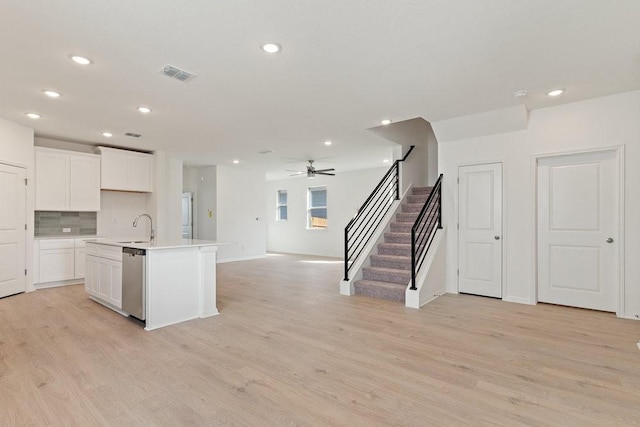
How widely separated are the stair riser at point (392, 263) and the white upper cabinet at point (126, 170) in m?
5.05

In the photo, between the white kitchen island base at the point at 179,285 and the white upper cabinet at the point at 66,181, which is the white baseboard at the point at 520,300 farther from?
the white upper cabinet at the point at 66,181

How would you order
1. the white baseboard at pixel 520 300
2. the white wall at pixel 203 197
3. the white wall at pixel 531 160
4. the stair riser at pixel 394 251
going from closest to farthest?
the white wall at pixel 531 160
the white baseboard at pixel 520 300
the stair riser at pixel 394 251
the white wall at pixel 203 197

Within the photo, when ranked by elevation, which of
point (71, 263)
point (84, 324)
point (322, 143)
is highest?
point (322, 143)

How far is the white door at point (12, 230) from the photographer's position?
4.88 m

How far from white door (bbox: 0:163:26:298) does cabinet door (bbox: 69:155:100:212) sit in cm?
77

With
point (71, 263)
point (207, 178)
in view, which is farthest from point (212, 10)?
point (207, 178)

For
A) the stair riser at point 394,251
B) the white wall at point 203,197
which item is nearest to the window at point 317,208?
the white wall at point 203,197

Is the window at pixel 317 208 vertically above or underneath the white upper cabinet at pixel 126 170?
underneath

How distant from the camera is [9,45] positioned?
8.95 feet

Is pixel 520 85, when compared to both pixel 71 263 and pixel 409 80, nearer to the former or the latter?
pixel 409 80

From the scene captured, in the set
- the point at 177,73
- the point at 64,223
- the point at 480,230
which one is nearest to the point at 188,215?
the point at 64,223

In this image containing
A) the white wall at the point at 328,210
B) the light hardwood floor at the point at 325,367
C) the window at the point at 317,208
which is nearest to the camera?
the light hardwood floor at the point at 325,367

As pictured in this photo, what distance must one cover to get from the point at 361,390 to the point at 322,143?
4897 millimetres

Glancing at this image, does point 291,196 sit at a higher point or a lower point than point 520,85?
lower
